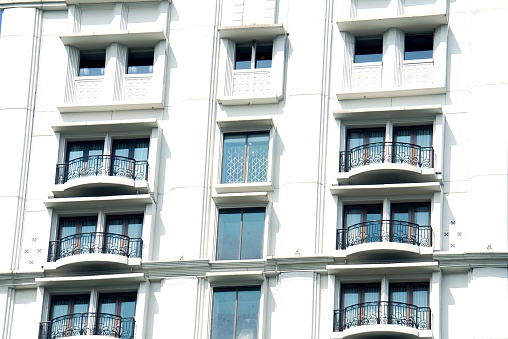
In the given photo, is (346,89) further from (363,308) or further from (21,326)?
(21,326)

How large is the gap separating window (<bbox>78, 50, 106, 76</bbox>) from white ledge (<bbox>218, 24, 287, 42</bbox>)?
482 cm

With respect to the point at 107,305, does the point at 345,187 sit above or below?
above

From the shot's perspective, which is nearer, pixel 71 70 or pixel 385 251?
pixel 385 251

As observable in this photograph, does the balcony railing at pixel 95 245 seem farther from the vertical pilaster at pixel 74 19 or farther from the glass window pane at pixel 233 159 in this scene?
the vertical pilaster at pixel 74 19

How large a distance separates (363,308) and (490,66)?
398 inches

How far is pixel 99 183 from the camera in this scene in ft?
213

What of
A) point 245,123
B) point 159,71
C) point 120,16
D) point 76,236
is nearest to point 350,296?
point 245,123

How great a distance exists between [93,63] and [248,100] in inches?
261

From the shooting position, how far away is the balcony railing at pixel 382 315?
61.1m

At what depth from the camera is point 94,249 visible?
211 feet

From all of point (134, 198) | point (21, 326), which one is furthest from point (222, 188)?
point (21, 326)

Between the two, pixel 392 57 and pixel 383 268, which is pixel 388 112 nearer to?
pixel 392 57

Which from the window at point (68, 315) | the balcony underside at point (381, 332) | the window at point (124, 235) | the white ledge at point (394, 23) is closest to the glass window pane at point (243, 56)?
the white ledge at point (394, 23)

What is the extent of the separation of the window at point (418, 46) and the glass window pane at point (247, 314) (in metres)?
10.7
